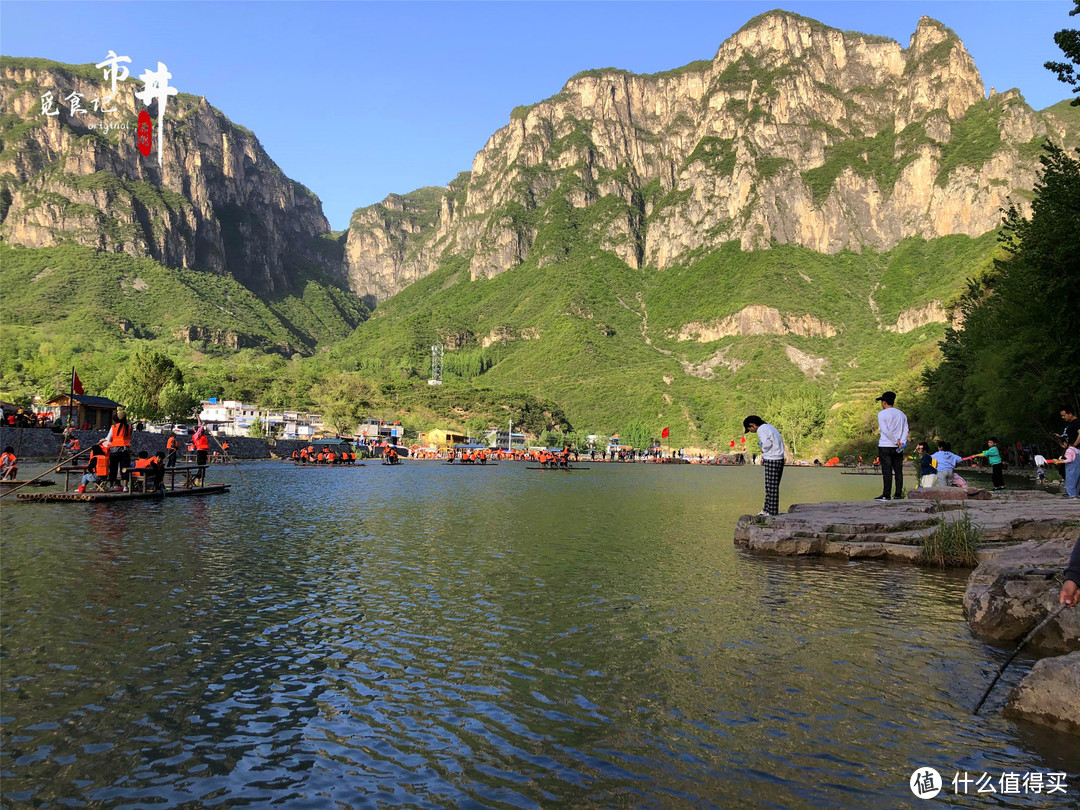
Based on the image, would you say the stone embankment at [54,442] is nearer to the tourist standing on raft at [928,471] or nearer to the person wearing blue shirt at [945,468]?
the tourist standing on raft at [928,471]

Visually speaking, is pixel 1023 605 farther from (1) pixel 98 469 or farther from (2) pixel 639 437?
(2) pixel 639 437

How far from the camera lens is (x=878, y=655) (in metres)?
9.39

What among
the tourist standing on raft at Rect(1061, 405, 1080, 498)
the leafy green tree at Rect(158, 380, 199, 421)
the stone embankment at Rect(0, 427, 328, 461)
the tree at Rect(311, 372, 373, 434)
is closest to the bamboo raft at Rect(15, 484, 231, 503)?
the tourist standing on raft at Rect(1061, 405, 1080, 498)

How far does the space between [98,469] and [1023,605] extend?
3345 cm

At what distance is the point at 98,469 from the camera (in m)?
31.4

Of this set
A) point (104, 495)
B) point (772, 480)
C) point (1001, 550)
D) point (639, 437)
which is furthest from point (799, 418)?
point (1001, 550)

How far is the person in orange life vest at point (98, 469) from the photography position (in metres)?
30.7

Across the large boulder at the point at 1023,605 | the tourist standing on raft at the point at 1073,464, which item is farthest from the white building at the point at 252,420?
the large boulder at the point at 1023,605

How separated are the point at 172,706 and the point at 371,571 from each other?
8.24 m

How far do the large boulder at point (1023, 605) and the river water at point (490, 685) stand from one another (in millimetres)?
550

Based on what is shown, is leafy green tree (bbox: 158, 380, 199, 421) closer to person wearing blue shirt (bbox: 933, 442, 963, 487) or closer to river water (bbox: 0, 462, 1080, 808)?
river water (bbox: 0, 462, 1080, 808)

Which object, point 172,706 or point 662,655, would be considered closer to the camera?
point 172,706

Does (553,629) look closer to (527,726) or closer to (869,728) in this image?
(527,726)

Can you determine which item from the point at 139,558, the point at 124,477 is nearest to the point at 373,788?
the point at 139,558
